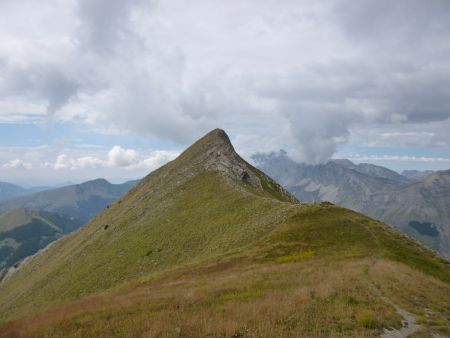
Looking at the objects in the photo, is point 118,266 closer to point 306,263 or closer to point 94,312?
point 306,263

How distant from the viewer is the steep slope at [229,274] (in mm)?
18672

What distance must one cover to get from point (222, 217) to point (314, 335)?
49113 millimetres

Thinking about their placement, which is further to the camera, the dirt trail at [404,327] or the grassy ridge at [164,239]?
the grassy ridge at [164,239]

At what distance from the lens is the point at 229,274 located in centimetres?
3597

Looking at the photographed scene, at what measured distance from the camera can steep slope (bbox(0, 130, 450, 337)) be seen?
61.3 feet

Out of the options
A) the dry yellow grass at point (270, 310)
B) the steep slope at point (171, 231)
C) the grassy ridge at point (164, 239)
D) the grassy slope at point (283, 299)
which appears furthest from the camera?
the steep slope at point (171, 231)

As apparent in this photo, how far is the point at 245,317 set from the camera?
60.2 ft

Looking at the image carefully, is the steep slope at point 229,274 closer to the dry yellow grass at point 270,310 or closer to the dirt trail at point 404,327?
the dry yellow grass at point 270,310

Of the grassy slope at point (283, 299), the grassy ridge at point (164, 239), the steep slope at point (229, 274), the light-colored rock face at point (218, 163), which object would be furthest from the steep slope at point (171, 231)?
the grassy slope at point (283, 299)

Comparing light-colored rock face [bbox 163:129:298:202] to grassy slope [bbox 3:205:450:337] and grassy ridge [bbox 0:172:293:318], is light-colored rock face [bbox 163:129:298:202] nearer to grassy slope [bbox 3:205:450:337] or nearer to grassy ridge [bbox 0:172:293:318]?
grassy ridge [bbox 0:172:293:318]

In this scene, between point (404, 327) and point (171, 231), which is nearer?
point (404, 327)

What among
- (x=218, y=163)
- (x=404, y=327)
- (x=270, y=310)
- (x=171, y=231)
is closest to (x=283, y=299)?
(x=270, y=310)

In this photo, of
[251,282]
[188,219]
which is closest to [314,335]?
[251,282]

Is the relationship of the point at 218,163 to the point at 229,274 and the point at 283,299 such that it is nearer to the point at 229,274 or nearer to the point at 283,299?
the point at 229,274
